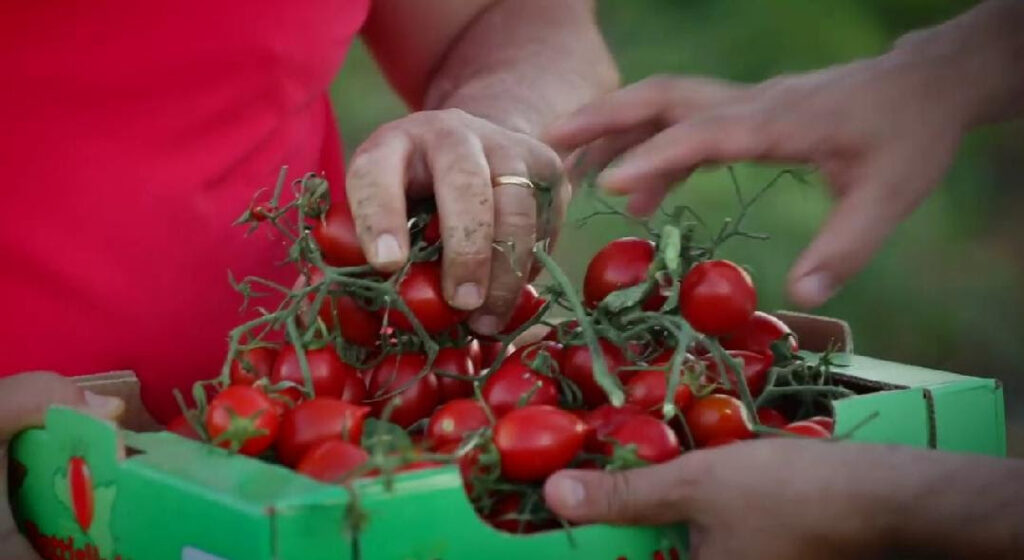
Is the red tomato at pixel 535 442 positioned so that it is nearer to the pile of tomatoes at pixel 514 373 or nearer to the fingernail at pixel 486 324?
the pile of tomatoes at pixel 514 373

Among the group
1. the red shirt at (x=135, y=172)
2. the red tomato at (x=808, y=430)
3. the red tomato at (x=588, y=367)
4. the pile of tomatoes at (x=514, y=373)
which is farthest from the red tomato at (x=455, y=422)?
the red shirt at (x=135, y=172)

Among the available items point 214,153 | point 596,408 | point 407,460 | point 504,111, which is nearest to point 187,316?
point 214,153

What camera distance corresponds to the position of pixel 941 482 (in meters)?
1.00

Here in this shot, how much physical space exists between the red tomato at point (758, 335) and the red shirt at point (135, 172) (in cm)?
47

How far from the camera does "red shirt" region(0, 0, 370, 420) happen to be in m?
1.41

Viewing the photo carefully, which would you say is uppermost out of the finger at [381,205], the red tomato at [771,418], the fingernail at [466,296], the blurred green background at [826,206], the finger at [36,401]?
the finger at [381,205]

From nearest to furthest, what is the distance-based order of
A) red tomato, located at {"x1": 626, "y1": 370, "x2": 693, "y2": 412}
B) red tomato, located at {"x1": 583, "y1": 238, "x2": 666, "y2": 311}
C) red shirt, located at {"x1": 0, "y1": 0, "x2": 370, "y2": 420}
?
red tomato, located at {"x1": 626, "y1": 370, "x2": 693, "y2": 412}, red tomato, located at {"x1": 583, "y1": 238, "x2": 666, "y2": 311}, red shirt, located at {"x1": 0, "y1": 0, "x2": 370, "y2": 420}

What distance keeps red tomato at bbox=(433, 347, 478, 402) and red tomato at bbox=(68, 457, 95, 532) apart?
10.7 inches

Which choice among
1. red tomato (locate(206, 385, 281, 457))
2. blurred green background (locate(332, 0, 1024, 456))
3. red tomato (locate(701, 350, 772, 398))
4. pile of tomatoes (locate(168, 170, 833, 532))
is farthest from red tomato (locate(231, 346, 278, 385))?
blurred green background (locate(332, 0, 1024, 456))

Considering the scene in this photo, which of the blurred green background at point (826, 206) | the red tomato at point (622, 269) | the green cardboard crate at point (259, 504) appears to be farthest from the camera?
the blurred green background at point (826, 206)

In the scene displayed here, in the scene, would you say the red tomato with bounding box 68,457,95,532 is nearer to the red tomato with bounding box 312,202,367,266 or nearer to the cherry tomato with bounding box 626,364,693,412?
the red tomato with bounding box 312,202,367,266

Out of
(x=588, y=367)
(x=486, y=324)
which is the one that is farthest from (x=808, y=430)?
(x=486, y=324)

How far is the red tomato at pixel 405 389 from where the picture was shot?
3.99 ft

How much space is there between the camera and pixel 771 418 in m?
1.23
